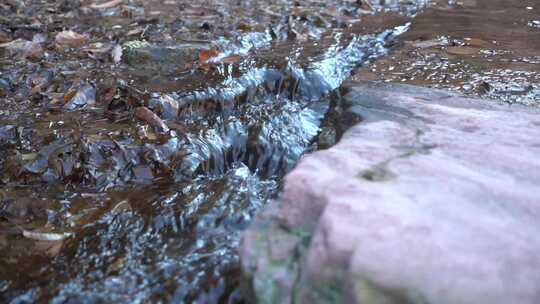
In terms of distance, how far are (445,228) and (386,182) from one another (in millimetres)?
237

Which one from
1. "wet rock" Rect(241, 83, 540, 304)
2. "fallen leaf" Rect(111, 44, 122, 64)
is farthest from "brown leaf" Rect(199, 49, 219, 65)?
"wet rock" Rect(241, 83, 540, 304)

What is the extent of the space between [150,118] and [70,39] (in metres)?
1.60

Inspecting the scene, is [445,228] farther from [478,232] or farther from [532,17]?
[532,17]

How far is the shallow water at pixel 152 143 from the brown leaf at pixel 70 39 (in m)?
0.09

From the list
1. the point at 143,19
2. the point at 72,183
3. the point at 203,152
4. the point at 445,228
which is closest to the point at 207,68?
the point at 203,152

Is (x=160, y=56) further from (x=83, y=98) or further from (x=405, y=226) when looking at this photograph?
(x=405, y=226)

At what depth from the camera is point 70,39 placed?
3.68 metres

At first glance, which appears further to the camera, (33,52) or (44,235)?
(33,52)

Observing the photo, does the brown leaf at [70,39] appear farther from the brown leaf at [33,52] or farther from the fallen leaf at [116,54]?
the fallen leaf at [116,54]

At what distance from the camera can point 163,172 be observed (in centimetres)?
218

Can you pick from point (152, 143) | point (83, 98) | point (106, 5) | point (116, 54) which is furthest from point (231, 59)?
point (106, 5)

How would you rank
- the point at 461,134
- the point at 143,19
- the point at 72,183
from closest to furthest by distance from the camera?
the point at 461,134 < the point at 72,183 < the point at 143,19

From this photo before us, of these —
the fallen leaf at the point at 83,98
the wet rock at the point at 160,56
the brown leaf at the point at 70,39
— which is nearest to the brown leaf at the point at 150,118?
the fallen leaf at the point at 83,98

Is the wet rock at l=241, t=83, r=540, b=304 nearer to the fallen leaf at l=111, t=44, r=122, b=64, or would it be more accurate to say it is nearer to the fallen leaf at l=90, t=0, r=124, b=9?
the fallen leaf at l=111, t=44, r=122, b=64
